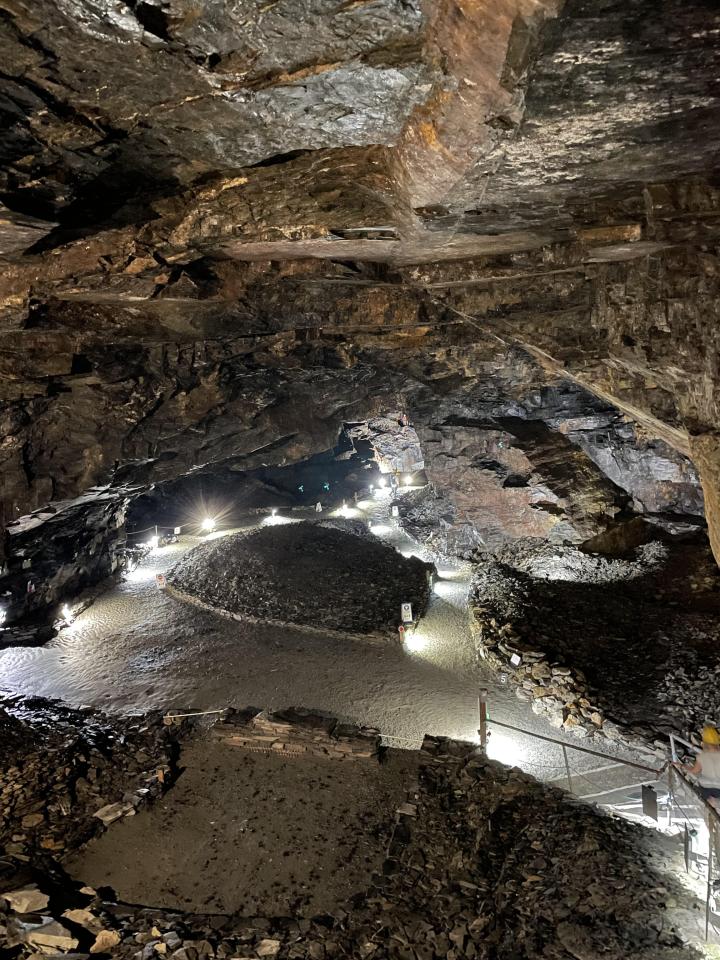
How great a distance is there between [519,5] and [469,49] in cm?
59

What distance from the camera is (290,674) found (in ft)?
44.0

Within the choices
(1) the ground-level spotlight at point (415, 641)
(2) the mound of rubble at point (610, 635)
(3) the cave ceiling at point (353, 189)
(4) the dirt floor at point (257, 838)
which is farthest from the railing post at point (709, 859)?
(1) the ground-level spotlight at point (415, 641)

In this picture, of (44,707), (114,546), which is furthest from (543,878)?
(114,546)

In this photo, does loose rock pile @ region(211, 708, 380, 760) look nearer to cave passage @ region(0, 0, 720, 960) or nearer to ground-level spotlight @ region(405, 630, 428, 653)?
cave passage @ region(0, 0, 720, 960)

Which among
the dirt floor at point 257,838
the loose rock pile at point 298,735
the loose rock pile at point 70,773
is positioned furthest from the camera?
the loose rock pile at point 298,735

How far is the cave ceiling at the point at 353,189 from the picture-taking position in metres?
3.47

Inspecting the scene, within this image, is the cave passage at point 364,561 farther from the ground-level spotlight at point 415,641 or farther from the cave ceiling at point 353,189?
the ground-level spotlight at point 415,641

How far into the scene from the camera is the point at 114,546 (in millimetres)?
23328

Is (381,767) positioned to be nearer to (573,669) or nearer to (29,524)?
(573,669)

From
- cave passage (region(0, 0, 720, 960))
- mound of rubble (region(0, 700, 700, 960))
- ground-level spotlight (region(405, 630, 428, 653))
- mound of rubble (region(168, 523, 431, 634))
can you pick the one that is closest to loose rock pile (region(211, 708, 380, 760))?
cave passage (region(0, 0, 720, 960))

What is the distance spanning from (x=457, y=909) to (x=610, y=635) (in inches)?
370

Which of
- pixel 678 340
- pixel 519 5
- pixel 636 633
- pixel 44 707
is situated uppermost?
pixel 519 5

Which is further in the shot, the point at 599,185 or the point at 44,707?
the point at 44,707

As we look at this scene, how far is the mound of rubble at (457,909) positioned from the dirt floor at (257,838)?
0.96ft
